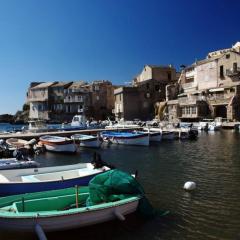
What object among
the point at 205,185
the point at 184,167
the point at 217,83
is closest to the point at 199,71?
the point at 217,83

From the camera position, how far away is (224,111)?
237 feet

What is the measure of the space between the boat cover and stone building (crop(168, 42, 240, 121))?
55.9 meters

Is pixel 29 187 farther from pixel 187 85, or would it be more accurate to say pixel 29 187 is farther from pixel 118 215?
pixel 187 85

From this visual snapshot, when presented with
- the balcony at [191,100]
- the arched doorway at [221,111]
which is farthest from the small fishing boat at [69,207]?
the arched doorway at [221,111]

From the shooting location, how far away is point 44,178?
51.2 ft

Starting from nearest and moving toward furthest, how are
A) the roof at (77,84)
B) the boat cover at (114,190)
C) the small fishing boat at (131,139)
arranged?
the boat cover at (114,190)
the small fishing boat at (131,139)
the roof at (77,84)

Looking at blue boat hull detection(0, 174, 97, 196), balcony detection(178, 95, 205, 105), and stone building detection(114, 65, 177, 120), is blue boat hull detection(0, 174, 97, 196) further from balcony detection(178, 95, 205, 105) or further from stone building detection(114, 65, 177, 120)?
stone building detection(114, 65, 177, 120)

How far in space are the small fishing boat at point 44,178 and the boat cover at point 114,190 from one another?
8.82 feet

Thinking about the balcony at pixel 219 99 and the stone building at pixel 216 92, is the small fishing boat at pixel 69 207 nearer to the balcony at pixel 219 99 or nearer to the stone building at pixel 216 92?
the stone building at pixel 216 92

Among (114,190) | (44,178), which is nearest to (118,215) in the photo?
(114,190)

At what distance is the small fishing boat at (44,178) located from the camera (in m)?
13.9

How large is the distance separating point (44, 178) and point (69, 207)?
13.4 ft

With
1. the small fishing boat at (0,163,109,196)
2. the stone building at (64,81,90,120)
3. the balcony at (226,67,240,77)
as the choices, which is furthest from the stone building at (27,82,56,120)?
the small fishing boat at (0,163,109,196)

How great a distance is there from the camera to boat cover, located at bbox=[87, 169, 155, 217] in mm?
12031
